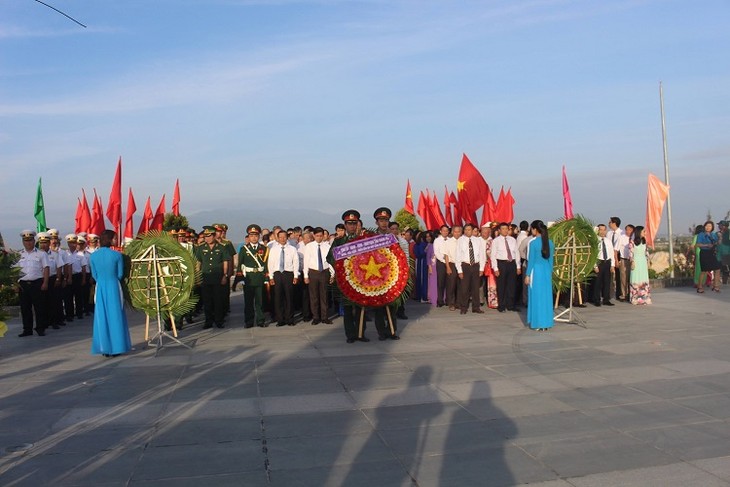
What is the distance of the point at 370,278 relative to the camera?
10.3 metres

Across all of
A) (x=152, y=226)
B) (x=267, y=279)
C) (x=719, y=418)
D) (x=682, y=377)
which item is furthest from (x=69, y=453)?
(x=152, y=226)

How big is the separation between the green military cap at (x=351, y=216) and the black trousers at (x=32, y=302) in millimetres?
6044

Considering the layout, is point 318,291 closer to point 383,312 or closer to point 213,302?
point 213,302

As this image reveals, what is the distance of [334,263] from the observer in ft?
34.1

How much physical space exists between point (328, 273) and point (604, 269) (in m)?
5.86

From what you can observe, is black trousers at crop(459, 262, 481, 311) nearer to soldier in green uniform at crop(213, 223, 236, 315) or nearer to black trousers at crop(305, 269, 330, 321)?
black trousers at crop(305, 269, 330, 321)

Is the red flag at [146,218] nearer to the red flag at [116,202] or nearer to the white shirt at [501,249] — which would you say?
the red flag at [116,202]

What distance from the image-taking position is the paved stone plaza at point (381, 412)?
463 cm

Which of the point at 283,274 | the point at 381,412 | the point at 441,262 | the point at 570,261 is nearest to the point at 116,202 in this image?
the point at 283,274

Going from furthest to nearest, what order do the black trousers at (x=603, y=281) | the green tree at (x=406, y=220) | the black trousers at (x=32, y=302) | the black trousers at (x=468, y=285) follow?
the green tree at (x=406, y=220) → the black trousers at (x=603, y=281) → the black trousers at (x=468, y=285) → the black trousers at (x=32, y=302)

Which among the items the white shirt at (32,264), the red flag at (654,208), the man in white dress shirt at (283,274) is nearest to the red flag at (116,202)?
the white shirt at (32,264)

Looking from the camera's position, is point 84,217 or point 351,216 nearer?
point 351,216

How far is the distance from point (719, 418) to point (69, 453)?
530cm

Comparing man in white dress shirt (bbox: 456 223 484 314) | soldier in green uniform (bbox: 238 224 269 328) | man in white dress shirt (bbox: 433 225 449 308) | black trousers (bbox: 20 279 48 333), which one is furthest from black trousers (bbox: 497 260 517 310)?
black trousers (bbox: 20 279 48 333)
